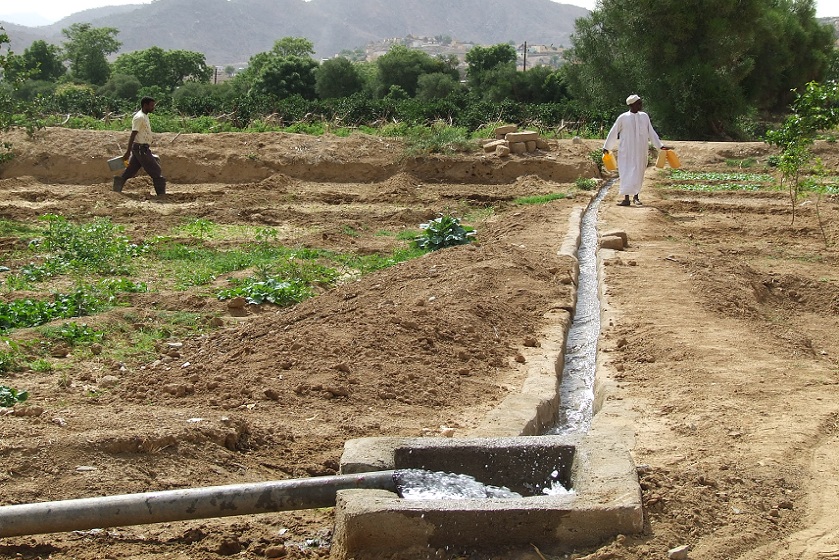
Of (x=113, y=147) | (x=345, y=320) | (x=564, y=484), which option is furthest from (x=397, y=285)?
(x=113, y=147)

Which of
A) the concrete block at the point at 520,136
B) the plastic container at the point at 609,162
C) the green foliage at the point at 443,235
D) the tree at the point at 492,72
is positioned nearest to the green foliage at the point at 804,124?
the plastic container at the point at 609,162

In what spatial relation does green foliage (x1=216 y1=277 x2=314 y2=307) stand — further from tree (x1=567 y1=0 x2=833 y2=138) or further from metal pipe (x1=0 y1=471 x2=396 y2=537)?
tree (x1=567 y1=0 x2=833 y2=138)

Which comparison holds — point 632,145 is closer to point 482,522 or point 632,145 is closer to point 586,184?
point 586,184

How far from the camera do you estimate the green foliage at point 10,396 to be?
5258mm

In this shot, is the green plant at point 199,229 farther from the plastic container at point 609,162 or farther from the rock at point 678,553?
the rock at point 678,553

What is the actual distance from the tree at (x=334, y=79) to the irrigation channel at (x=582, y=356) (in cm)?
3332

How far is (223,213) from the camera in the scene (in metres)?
12.9

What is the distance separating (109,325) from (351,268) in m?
3.09

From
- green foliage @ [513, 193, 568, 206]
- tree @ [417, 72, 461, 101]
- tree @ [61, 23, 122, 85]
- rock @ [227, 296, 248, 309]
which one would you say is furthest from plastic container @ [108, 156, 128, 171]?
tree @ [61, 23, 122, 85]

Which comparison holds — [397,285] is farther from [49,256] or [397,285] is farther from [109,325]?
[49,256]

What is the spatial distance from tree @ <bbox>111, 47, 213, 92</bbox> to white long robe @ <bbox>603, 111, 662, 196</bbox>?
43837mm

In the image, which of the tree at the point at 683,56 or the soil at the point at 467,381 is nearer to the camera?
the soil at the point at 467,381

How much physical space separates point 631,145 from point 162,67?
163 feet

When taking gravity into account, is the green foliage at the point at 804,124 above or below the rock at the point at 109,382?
above
